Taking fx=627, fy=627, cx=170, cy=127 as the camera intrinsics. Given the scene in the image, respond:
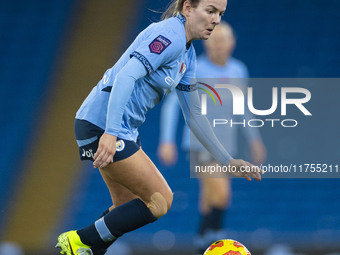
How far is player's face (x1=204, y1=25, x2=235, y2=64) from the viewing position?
5.97 m

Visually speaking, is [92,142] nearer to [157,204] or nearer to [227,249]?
[157,204]

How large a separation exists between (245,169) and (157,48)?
0.88 meters

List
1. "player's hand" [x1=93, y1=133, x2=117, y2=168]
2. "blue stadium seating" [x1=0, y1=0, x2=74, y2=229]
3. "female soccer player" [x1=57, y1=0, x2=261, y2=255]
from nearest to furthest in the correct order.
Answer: "player's hand" [x1=93, y1=133, x2=117, y2=168], "female soccer player" [x1=57, y1=0, x2=261, y2=255], "blue stadium seating" [x1=0, y1=0, x2=74, y2=229]

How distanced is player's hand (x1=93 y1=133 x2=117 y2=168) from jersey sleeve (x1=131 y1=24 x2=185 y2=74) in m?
0.40

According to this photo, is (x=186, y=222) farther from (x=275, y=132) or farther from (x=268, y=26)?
(x=268, y=26)

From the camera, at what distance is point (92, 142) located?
3305mm

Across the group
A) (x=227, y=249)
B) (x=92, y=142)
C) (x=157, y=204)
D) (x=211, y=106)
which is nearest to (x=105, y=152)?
(x=92, y=142)

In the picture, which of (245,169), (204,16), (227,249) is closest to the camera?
(204,16)

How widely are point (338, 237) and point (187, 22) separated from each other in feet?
14.3

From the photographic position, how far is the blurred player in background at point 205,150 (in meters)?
5.46

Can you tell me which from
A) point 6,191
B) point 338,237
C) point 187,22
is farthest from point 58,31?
point 187,22

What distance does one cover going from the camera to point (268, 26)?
8641mm

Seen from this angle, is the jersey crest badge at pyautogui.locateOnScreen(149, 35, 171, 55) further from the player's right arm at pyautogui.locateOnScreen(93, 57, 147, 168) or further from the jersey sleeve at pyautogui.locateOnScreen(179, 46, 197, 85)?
the jersey sleeve at pyautogui.locateOnScreen(179, 46, 197, 85)

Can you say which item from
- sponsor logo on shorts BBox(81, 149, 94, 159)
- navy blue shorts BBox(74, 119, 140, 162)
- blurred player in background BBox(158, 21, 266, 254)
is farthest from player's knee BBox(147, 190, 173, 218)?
blurred player in background BBox(158, 21, 266, 254)
